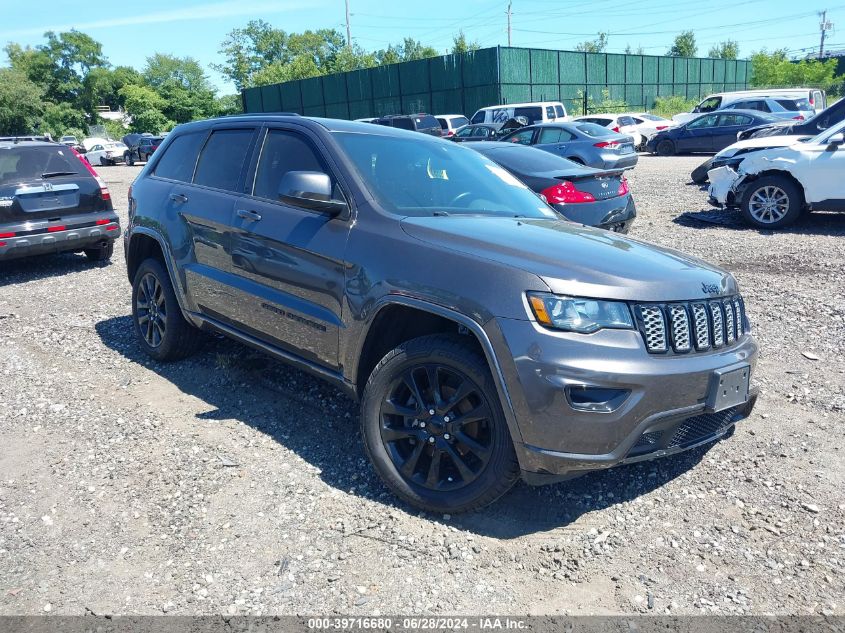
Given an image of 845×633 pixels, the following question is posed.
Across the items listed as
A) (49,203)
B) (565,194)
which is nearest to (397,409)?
(565,194)

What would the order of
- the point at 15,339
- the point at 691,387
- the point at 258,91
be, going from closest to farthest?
the point at 691,387, the point at 15,339, the point at 258,91

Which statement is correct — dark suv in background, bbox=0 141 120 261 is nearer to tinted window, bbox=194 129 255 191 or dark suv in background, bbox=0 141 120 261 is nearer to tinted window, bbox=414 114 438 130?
tinted window, bbox=194 129 255 191

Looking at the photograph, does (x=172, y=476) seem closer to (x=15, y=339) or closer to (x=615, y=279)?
(x=615, y=279)

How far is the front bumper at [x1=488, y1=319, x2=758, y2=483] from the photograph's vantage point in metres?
2.77

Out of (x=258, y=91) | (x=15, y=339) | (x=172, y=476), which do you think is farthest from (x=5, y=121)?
(x=172, y=476)

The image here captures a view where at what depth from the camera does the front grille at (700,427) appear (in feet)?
9.89

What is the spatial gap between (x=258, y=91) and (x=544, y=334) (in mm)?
55104

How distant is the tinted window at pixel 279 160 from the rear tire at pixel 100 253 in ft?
20.3

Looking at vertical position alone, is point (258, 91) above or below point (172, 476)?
above

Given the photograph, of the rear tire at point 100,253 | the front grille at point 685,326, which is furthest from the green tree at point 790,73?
the front grille at point 685,326

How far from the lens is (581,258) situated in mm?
3129

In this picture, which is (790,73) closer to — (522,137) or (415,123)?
(415,123)

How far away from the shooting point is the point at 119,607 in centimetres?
272

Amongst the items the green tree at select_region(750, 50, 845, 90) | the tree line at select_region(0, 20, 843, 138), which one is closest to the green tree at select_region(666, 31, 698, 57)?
the tree line at select_region(0, 20, 843, 138)
